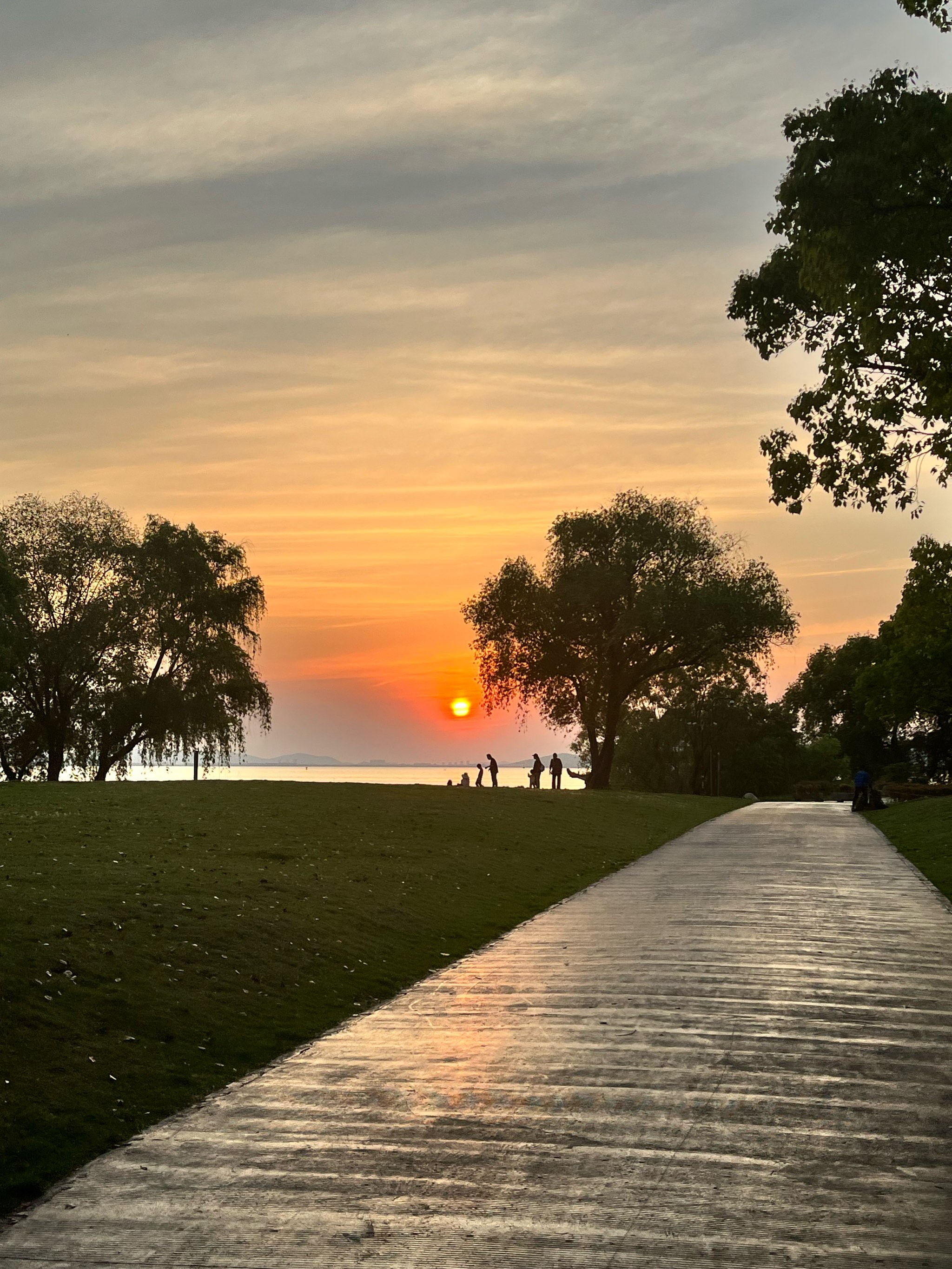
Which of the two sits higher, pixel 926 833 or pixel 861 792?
pixel 861 792

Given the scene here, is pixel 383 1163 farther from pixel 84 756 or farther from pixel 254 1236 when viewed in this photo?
pixel 84 756

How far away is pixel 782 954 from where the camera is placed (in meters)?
14.1

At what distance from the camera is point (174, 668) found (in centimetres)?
6069

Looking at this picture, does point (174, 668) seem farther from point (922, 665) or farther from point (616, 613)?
point (922, 665)

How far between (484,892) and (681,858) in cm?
843

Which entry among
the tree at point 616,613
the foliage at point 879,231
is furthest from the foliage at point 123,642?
the foliage at point 879,231

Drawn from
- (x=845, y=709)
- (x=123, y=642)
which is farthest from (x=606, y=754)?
(x=845, y=709)

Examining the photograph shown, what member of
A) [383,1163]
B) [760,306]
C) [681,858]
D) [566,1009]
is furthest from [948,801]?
[383,1163]

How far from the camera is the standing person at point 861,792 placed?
5188 cm

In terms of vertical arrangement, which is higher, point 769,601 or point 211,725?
point 769,601

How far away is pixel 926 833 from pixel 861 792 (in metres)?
18.7

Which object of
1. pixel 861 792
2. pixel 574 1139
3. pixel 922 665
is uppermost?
pixel 922 665

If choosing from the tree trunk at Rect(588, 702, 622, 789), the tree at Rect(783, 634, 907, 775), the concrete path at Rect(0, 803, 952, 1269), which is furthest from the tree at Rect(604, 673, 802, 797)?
the concrete path at Rect(0, 803, 952, 1269)

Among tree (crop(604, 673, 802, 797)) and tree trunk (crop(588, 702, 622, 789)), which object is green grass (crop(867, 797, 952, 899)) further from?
tree (crop(604, 673, 802, 797))
